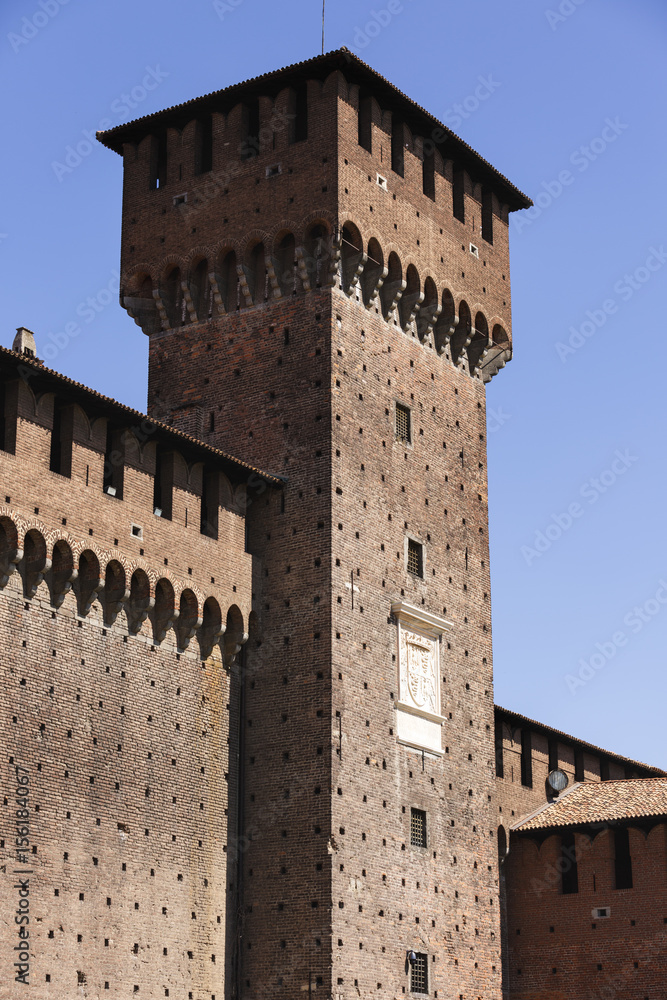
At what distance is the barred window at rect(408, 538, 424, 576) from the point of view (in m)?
24.2

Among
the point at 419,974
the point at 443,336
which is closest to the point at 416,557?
the point at 443,336

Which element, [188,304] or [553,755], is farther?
[553,755]

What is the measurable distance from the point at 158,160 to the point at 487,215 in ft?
18.4

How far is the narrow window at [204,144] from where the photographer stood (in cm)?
2539

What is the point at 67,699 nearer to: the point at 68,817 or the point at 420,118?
the point at 68,817

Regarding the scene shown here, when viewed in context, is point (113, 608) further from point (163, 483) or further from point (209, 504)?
point (209, 504)

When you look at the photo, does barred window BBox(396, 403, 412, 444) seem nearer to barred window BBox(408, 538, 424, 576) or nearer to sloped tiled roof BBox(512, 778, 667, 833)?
barred window BBox(408, 538, 424, 576)

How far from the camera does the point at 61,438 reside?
20.1 metres

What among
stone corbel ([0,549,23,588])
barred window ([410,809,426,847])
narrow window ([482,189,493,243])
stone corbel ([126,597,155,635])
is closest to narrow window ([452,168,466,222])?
narrow window ([482,189,493,243])

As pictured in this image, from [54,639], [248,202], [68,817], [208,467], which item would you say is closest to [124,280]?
[248,202]

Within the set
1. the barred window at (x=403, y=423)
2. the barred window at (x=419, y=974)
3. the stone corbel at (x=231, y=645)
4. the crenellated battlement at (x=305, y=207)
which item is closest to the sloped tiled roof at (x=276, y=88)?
the crenellated battlement at (x=305, y=207)

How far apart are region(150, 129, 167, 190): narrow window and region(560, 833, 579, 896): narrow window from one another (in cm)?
1260

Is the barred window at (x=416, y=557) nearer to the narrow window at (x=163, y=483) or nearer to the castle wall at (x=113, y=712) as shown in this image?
the castle wall at (x=113, y=712)

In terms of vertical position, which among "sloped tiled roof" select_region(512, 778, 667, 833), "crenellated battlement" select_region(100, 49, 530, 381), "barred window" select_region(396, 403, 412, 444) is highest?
"crenellated battlement" select_region(100, 49, 530, 381)
